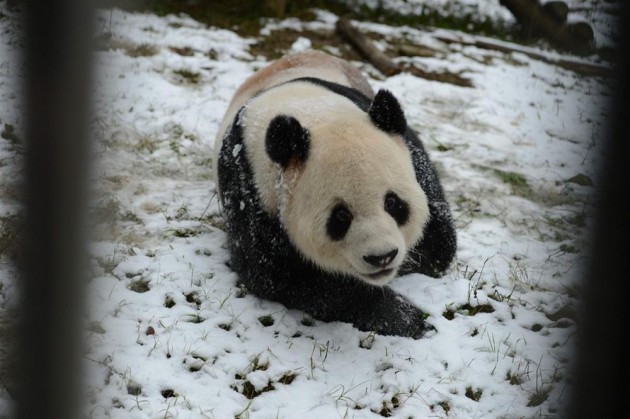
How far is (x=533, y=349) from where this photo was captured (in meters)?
4.12

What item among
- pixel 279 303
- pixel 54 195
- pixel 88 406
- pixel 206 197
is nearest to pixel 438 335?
pixel 279 303

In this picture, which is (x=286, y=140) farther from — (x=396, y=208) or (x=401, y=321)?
(x=401, y=321)

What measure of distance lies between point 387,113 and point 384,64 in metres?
5.24

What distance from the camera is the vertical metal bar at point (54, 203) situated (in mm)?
1060

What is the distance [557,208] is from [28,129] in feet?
19.1

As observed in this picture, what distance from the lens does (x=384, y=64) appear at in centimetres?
927

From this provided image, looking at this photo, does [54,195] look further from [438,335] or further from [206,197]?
[206,197]

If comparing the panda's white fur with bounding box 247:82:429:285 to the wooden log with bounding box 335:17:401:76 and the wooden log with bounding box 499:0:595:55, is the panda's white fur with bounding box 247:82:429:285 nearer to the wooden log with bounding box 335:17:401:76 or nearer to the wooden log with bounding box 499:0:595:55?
the wooden log with bounding box 335:17:401:76

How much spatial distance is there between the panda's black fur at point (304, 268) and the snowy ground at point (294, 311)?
0.38 ft

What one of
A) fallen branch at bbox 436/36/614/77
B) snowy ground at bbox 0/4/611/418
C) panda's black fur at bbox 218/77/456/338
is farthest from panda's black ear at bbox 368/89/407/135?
fallen branch at bbox 436/36/614/77

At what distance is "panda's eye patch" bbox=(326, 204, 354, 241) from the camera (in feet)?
12.7

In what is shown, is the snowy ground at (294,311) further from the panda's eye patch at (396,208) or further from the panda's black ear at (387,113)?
the panda's black ear at (387,113)

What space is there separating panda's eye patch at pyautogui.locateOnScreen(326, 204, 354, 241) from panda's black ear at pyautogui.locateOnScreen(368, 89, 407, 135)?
2.50 feet

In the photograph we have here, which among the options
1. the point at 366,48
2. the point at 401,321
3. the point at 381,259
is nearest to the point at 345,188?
the point at 381,259
